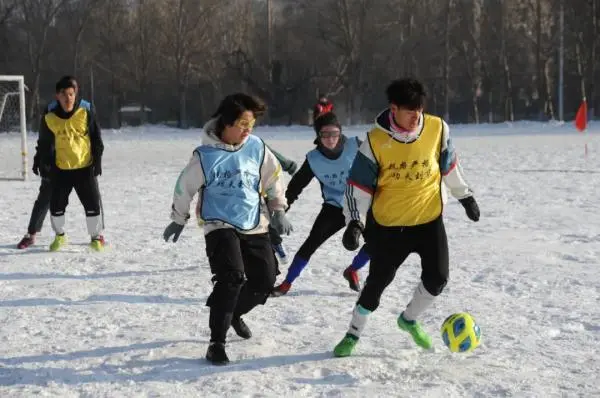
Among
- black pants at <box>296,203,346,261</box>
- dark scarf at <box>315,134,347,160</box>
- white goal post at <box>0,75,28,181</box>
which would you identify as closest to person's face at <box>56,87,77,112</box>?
dark scarf at <box>315,134,347,160</box>

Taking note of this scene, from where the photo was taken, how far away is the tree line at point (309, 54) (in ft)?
161

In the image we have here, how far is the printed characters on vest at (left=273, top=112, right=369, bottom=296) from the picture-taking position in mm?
6469

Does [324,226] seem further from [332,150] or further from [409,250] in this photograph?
[409,250]

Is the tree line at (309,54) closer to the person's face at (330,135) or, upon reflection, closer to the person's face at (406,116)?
the person's face at (330,135)

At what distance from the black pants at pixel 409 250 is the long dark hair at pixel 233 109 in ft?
3.21

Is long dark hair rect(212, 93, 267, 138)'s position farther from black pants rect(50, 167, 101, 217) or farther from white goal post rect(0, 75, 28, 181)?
white goal post rect(0, 75, 28, 181)

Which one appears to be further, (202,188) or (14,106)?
(14,106)

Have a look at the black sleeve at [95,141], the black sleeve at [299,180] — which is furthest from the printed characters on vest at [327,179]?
the black sleeve at [95,141]

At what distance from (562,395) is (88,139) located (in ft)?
18.7

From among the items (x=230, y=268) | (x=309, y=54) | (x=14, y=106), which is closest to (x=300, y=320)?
(x=230, y=268)

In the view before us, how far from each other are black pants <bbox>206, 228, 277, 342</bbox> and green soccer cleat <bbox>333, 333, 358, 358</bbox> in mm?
576

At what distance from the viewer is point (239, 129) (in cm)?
476

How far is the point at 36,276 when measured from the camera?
7.47 meters

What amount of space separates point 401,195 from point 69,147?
15.2 feet
